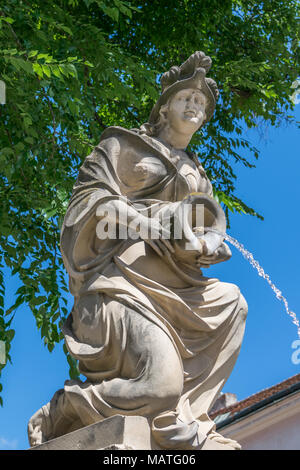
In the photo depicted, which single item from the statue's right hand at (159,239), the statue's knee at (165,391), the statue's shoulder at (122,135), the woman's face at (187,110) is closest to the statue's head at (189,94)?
the woman's face at (187,110)

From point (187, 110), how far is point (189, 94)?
0.33 feet

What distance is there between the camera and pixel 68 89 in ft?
24.2

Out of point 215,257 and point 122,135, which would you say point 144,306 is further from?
point 122,135

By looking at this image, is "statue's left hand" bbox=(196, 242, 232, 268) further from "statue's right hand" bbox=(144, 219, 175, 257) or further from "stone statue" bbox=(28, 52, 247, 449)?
"statue's right hand" bbox=(144, 219, 175, 257)

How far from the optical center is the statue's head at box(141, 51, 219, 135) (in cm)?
435

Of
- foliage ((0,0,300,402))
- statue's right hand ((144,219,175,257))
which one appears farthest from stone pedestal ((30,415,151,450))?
foliage ((0,0,300,402))

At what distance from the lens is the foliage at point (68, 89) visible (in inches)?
271

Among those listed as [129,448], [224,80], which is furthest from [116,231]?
[224,80]

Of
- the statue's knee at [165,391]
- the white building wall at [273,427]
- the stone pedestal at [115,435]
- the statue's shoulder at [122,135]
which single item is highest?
the white building wall at [273,427]

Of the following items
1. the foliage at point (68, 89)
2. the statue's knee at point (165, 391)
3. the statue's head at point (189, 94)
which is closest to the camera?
the statue's knee at point (165, 391)

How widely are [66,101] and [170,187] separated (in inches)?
118

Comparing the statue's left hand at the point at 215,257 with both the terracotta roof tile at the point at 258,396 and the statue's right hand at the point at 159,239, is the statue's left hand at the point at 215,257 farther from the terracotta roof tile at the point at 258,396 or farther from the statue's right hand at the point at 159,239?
the terracotta roof tile at the point at 258,396

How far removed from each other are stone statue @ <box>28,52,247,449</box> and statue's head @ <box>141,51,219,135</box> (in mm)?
33

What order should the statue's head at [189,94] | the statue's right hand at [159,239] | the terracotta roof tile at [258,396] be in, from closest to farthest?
the statue's right hand at [159,239] < the statue's head at [189,94] < the terracotta roof tile at [258,396]
